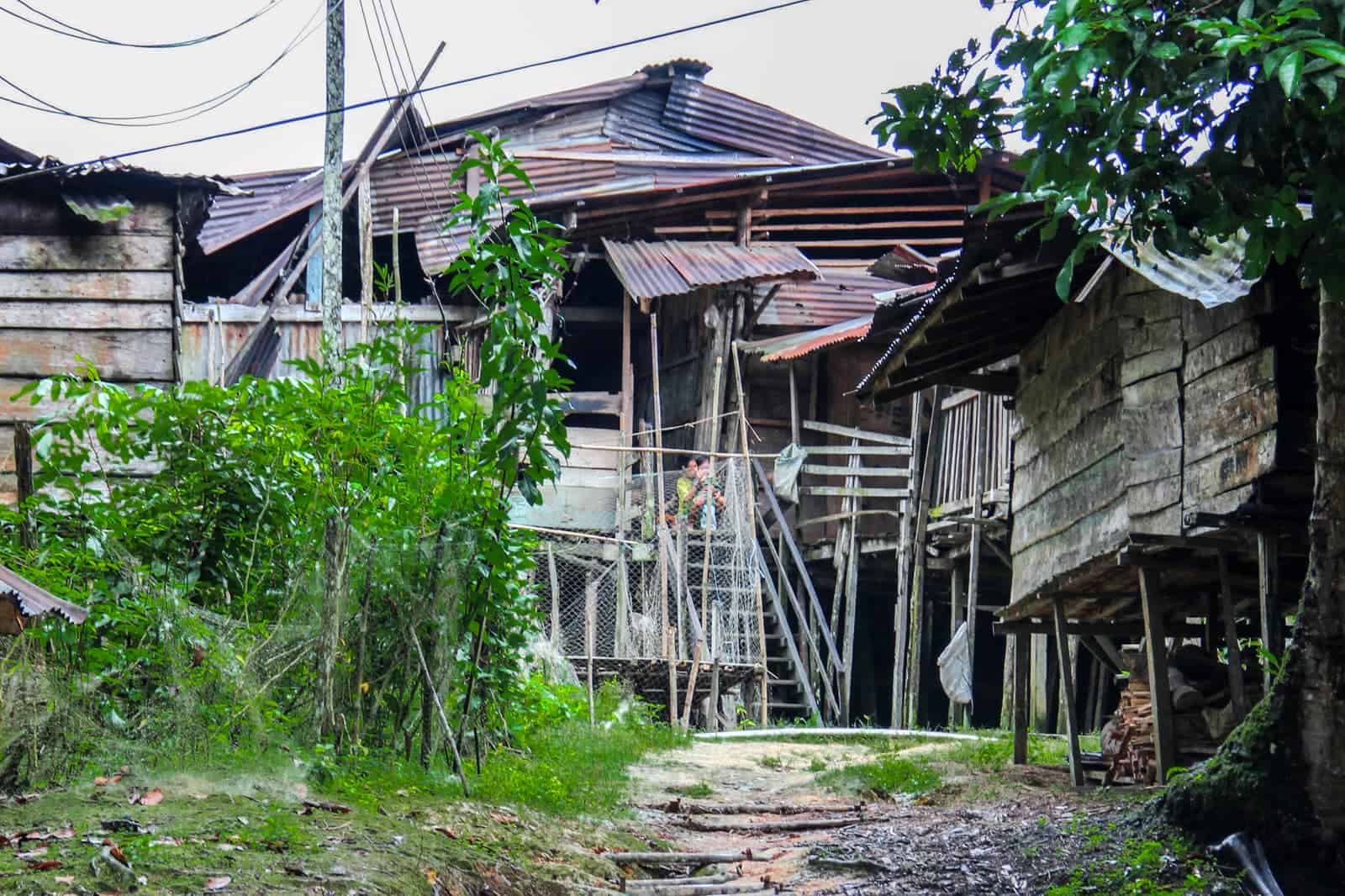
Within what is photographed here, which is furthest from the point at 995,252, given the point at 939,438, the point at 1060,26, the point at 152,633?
the point at 939,438

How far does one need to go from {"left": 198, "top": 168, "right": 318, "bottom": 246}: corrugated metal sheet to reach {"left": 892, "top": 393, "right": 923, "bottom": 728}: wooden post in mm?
11208

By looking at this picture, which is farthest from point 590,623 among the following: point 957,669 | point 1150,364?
point 1150,364

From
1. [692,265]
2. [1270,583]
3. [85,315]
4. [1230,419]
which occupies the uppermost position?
[692,265]

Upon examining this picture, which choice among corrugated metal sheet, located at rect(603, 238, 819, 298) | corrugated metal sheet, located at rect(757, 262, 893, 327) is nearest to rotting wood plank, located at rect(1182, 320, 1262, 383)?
corrugated metal sheet, located at rect(603, 238, 819, 298)

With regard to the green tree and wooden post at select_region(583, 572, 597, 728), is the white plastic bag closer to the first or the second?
wooden post at select_region(583, 572, 597, 728)

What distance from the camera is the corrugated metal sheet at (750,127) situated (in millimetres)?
24594

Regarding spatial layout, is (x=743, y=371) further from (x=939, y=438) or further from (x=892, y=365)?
(x=892, y=365)

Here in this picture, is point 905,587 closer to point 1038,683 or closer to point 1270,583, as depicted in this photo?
point 1038,683

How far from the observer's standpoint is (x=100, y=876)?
15.1 feet

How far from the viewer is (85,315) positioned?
11.3 meters

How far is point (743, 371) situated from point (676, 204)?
2559mm

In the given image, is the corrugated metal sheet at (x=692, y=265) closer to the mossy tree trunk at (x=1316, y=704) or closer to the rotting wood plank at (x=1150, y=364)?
the rotting wood plank at (x=1150, y=364)

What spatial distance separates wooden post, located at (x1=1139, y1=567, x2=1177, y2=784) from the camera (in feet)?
29.2

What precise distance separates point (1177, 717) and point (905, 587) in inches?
288
